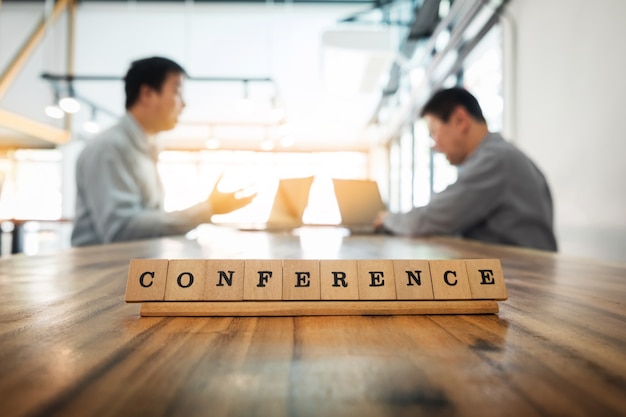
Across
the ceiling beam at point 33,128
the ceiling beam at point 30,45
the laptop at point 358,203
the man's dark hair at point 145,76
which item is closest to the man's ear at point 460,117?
the laptop at point 358,203

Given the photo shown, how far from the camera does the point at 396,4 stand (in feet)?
16.1

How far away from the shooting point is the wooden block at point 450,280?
410 millimetres

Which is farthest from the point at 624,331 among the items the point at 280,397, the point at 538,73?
the point at 538,73

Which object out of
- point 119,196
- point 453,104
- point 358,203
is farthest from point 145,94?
point 453,104

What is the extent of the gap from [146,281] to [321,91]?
822cm

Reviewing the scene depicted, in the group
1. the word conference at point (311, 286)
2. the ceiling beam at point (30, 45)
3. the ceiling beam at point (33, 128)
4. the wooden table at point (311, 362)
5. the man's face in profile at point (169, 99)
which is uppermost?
the ceiling beam at point (30, 45)

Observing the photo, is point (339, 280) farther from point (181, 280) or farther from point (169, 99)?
point (169, 99)

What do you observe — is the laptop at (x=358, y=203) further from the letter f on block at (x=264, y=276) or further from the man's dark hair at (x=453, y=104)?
the letter f on block at (x=264, y=276)

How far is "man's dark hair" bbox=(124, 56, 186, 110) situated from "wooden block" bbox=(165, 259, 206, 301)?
1818mm

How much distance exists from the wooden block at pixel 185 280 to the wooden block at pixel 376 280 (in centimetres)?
14

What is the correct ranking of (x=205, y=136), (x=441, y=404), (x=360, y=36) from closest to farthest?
1. (x=441, y=404)
2. (x=360, y=36)
3. (x=205, y=136)

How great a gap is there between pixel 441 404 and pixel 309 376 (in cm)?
7

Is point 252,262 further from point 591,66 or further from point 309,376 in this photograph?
point 591,66

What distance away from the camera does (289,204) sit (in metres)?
2.59
